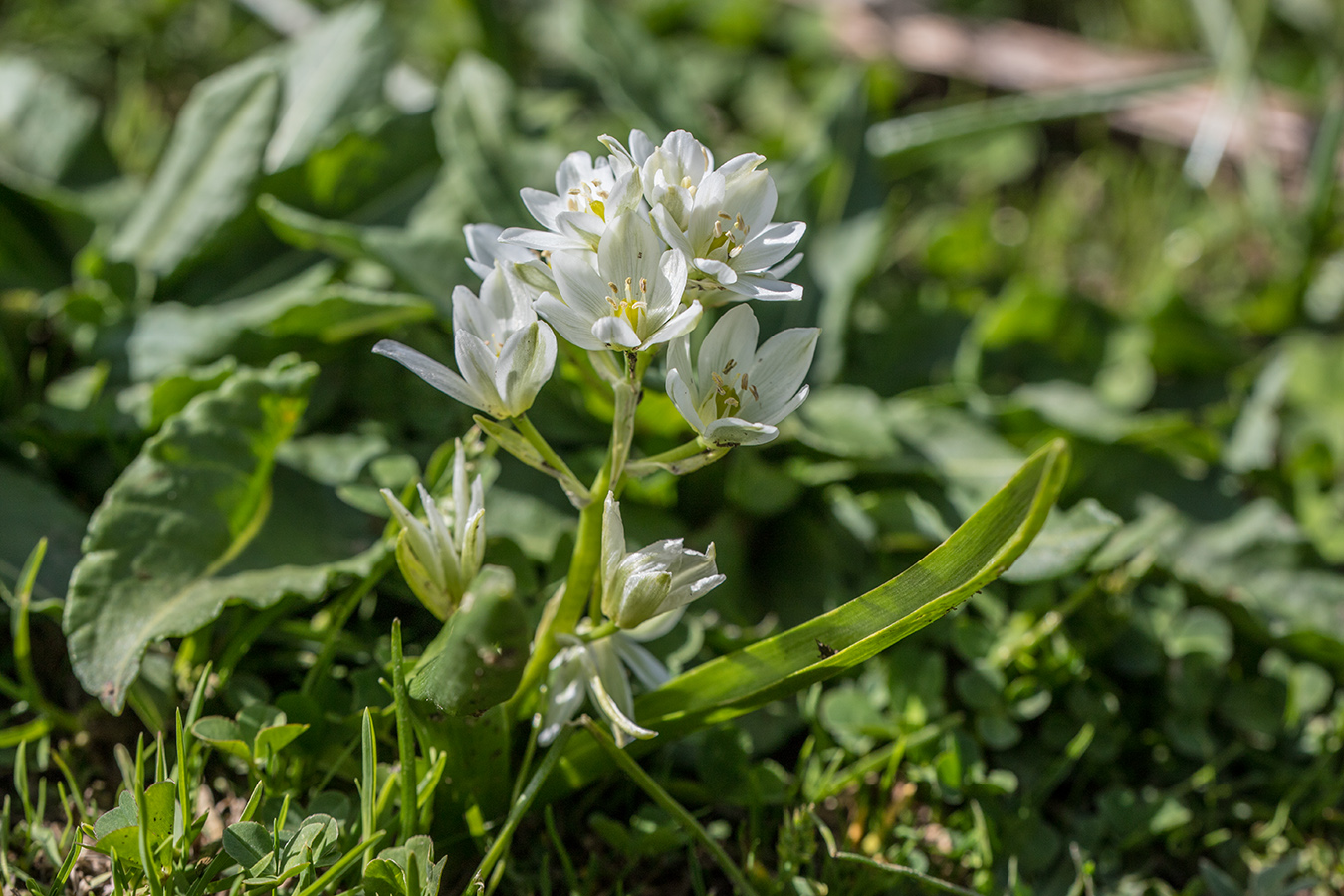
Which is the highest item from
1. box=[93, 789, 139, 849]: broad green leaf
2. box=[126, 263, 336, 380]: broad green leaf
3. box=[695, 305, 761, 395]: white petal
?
box=[695, 305, 761, 395]: white petal

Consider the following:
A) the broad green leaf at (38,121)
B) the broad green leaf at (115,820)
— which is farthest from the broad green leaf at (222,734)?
the broad green leaf at (38,121)

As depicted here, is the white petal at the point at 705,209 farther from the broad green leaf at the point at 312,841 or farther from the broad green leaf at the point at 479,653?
the broad green leaf at the point at 312,841

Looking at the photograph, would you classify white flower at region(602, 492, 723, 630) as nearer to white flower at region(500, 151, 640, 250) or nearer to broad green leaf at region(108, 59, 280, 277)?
white flower at region(500, 151, 640, 250)

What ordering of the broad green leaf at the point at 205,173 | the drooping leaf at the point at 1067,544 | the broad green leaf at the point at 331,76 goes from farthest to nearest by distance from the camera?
the broad green leaf at the point at 331,76, the broad green leaf at the point at 205,173, the drooping leaf at the point at 1067,544

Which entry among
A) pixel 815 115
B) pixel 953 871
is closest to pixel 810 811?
pixel 953 871

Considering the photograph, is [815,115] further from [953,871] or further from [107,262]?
[953,871]

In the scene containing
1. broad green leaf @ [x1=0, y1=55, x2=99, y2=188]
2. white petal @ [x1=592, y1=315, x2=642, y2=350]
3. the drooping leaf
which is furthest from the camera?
broad green leaf @ [x1=0, y1=55, x2=99, y2=188]

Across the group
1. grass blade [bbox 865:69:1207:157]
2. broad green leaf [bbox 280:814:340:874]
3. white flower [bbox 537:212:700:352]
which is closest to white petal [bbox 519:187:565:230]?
white flower [bbox 537:212:700:352]
